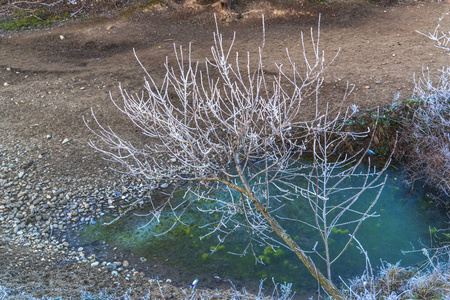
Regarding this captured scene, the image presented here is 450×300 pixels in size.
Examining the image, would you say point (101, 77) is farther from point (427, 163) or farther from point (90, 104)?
point (427, 163)

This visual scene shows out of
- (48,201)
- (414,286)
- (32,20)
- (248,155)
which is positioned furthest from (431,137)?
(32,20)

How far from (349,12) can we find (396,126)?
5.61 meters

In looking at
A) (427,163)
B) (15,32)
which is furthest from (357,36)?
(15,32)

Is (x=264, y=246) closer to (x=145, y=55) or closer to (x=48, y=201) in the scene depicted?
(x=48, y=201)

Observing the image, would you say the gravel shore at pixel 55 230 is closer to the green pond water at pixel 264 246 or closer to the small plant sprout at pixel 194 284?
the small plant sprout at pixel 194 284

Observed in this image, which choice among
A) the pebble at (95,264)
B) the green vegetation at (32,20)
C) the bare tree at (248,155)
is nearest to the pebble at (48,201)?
the pebble at (95,264)

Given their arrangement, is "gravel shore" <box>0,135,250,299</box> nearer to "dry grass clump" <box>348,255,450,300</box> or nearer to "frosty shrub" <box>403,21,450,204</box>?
"dry grass clump" <box>348,255,450,300</box>

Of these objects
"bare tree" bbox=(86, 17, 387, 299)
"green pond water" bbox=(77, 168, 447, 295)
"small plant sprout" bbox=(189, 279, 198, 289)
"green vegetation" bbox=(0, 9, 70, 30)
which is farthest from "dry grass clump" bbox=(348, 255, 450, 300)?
"green vegetation" bbox=(0, 9, 70, 30)

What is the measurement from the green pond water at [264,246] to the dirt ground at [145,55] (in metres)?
0.94

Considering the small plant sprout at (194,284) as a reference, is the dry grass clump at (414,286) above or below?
above

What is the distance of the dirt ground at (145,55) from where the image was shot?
7.50 meters

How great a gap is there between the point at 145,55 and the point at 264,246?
6078 millimetres

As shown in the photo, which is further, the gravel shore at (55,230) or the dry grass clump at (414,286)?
the gravel shore at (55,230)

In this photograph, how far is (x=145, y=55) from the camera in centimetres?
990
